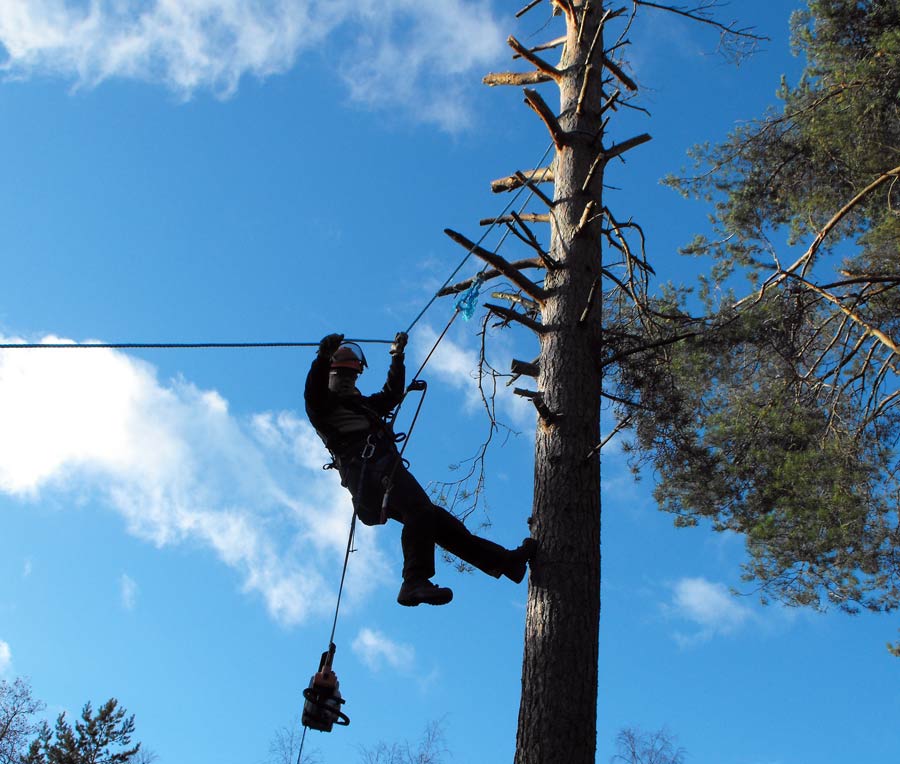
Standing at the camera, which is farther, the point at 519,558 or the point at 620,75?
the point at 620,75

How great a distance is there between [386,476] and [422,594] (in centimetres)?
62

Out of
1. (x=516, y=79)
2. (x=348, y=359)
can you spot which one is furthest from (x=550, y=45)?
(x=348, y=359)

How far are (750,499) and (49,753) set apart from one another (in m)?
13.3

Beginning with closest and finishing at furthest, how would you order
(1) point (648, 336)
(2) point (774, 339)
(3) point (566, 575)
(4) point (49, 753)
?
(3) point (566, 575), (1) point (648, 336), (2) point (774, 339), (4) point (49, 753)

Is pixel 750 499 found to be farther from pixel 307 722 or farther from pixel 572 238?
pixel 307 722

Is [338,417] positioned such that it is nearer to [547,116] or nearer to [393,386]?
[393,386]

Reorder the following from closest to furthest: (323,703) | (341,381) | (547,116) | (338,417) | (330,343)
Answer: (323,703)
(330,343)
(338,417)
(341,381)
(547,116)

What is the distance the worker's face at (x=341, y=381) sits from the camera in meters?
5.31

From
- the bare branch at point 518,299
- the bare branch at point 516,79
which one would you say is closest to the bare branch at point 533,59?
the bare branch at point 516,79

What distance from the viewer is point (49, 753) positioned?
16406mm

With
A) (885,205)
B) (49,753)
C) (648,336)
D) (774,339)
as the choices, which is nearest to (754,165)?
(885,205)

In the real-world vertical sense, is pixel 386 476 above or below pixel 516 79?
below

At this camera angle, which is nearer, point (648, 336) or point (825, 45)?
point (648, 336)

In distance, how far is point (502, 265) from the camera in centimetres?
544
